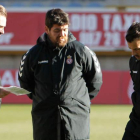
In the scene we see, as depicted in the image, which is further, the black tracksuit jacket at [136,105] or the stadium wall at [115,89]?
the stadium wall at [115,89]

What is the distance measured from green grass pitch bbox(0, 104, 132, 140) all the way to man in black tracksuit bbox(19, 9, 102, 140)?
4716mm

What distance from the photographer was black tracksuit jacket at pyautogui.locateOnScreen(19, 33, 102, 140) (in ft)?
19.3

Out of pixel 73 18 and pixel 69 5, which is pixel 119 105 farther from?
pixel 69 5

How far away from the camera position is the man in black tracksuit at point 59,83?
5887 millimetres

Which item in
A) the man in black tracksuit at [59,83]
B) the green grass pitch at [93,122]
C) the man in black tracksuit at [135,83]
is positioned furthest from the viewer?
the green grass pitch at [93,122]

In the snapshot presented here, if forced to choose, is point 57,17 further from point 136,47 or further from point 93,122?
point 93,122

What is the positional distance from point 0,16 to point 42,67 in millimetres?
1480

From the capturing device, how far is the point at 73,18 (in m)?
21.2

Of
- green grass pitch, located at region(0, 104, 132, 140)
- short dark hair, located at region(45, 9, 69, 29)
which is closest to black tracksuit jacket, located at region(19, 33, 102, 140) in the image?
short dark hair, located at region(45, 9, 69, 29)

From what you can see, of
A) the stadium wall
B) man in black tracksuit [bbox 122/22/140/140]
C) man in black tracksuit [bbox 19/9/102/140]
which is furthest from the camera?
the stadium wall

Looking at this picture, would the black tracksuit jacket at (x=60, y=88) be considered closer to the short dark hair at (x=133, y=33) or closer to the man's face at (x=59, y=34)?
the man's face at (x=59, y=34)

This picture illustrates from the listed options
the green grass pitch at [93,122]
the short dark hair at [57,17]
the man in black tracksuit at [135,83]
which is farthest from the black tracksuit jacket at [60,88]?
the green grass pitch at [93,122]

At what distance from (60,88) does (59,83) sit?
57 mm

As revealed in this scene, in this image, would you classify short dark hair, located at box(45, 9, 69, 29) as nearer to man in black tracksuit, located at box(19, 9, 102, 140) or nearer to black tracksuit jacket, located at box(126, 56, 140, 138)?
man in black tracksuit, located at box(19, 9, 102, 140)
